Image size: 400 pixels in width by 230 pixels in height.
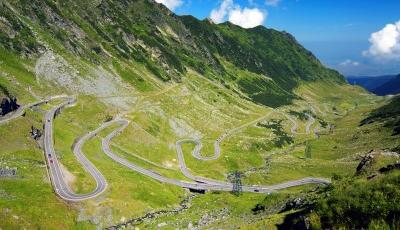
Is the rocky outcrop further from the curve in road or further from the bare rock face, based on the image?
the bare rock face

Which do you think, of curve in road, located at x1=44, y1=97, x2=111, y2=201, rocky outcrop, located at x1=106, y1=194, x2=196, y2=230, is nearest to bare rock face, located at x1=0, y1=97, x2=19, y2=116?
curve in road, located at x1=44, y1=97, x2=111, y2=201

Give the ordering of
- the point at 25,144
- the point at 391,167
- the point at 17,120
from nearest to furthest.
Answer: the point at 391,167
the point at 25,144
the point at 17,120

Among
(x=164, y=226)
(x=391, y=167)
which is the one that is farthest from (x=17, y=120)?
(x=391, y=167)

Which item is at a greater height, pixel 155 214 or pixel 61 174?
pixel 61 174

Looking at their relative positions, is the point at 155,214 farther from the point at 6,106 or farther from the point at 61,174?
the point at 6,106

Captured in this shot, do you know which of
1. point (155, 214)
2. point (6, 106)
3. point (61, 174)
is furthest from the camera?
point (6, 106)

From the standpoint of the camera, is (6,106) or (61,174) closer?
(61,174)

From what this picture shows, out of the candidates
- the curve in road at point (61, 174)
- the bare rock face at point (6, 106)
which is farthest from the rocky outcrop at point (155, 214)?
the bare rock face at point (6, 106)

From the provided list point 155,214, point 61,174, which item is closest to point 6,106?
point 61,174

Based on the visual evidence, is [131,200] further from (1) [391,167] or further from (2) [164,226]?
(1) [391,167]

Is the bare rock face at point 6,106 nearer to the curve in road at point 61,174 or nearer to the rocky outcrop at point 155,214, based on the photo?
the curve in road at point 61,174

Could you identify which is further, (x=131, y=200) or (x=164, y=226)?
(x=131, y=200)
